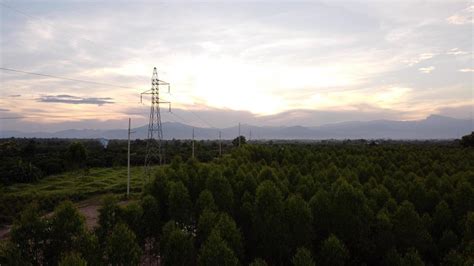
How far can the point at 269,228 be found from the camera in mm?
17641

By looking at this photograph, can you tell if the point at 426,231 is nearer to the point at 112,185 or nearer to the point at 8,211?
the point at 8,211

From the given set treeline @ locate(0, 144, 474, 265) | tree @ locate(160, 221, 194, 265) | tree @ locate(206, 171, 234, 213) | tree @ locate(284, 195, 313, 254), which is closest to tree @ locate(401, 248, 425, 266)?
treeline @ locate(0, 144, 474, 265)

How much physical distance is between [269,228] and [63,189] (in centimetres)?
3317

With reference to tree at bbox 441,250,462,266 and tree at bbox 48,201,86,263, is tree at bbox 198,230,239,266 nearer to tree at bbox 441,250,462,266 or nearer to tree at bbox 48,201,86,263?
tree at bbox 48,201,86,263

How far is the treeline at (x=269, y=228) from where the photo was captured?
14219 mm

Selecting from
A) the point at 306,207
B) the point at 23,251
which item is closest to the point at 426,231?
the point at 306,207

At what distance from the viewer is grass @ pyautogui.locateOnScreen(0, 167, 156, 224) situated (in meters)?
33.9

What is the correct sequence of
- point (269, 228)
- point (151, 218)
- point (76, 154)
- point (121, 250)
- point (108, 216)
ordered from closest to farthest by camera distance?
1. point (121, 250)
2. point (269, 228)
3. point (108, 216)
4. point (151, 218)
5. point (76, 154)

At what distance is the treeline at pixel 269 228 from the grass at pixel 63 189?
16.1 metres

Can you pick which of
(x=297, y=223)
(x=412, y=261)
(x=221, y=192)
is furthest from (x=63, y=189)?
(x=412, y=261)

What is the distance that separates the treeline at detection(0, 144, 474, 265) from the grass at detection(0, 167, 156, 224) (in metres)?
16.1

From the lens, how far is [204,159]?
232ft

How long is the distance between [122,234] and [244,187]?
1060cm

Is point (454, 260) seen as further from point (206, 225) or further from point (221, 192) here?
point (221, 192)
